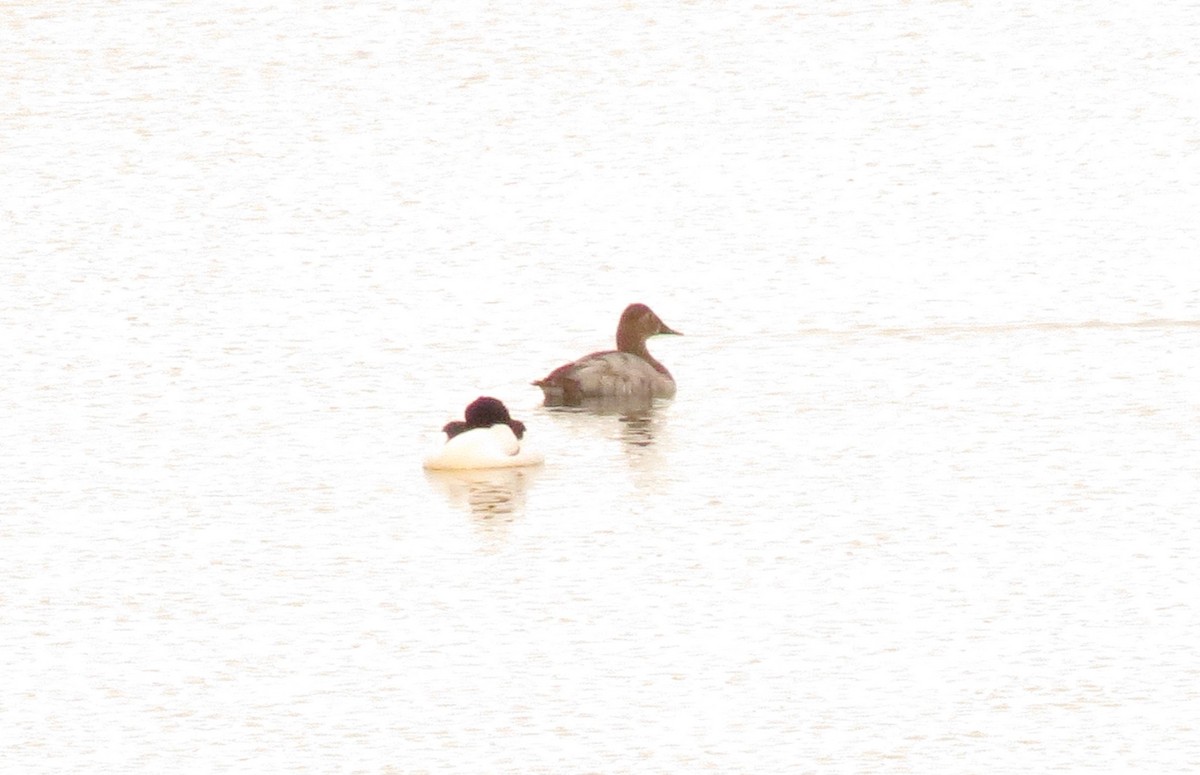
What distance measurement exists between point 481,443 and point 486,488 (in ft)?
1.17

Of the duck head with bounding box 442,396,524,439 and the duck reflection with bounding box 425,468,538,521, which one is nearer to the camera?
the duck reflection with bounding box 425,468,538,521

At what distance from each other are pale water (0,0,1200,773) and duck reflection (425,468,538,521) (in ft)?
0.27

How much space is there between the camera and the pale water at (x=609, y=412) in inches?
495

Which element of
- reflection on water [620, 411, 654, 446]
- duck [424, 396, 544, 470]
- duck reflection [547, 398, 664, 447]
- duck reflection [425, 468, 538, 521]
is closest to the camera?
duck reflection [425, 468, 538, 521]

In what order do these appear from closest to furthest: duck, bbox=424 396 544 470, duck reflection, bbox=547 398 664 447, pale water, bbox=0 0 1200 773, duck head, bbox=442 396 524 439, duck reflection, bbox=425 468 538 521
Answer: pale water, bbox=0 0 1200 773 < duck reflection, bbox=425 468 538 521 < duck, bbox=424 396 544 470 < duck head, bbox=442 396 524 439 < duck reflection, bbox=547 398 664 447

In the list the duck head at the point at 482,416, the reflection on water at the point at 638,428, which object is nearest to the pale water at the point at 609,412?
the reflection on water at the point at 638,428

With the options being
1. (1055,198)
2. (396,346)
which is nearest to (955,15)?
(1055,198)

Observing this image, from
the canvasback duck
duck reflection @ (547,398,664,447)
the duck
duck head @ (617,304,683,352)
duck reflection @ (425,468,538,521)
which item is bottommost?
duck reflection @ (425,468,538,521)

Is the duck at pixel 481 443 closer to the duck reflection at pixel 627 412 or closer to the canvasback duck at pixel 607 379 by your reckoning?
the duck reflection at pixel 627 412

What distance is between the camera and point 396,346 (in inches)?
904

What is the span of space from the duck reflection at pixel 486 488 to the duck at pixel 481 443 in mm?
56

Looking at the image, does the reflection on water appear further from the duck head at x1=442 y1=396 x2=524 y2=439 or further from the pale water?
the duck head at x1=442 y1=396 x2=524 y2=439

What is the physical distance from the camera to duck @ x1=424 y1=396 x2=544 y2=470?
18.0 meters

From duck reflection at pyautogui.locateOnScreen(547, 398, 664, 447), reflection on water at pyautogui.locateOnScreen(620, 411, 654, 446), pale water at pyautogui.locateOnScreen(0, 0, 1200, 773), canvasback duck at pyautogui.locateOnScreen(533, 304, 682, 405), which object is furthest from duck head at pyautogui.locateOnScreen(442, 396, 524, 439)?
canvasback duck at pyautogui.locateOnScreen(533, 304, 682, 405)
